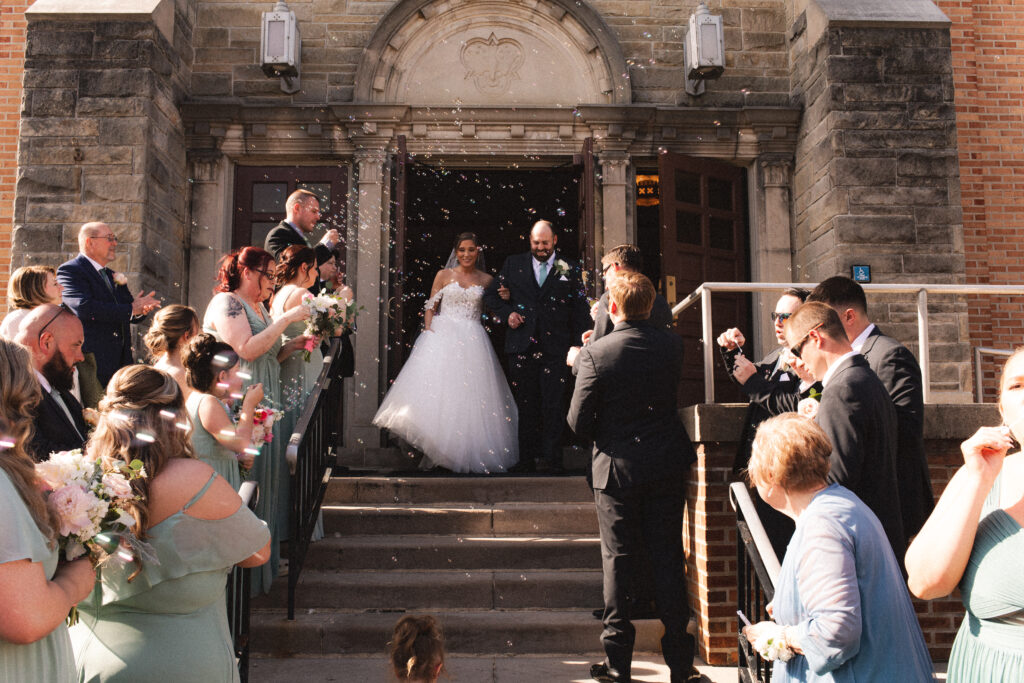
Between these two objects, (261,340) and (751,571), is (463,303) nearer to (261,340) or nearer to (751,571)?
(261,340)

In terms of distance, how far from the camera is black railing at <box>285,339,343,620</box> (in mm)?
4785

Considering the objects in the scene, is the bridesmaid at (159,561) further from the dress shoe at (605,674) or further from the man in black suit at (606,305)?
the man in black suit at (606,305)

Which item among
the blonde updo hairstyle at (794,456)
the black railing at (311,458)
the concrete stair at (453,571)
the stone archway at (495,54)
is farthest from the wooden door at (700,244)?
the blonde updo hairstyle at (794,456)

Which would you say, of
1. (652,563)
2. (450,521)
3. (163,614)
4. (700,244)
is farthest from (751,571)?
(700,244)

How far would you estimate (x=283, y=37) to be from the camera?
27.9 feet

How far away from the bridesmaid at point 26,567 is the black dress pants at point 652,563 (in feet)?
8.50

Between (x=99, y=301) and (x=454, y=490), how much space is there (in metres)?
2.78

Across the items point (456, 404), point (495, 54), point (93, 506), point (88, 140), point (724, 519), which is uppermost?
point (495, 54)

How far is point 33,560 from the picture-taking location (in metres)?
1.89

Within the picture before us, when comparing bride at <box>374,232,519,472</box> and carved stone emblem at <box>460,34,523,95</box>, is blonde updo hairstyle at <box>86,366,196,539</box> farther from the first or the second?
carved stone emblem at <box>460,34,523,95</box>

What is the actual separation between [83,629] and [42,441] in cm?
116

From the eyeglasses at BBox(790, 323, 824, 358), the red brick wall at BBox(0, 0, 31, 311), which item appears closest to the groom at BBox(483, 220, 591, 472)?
the eyeglasses at BBox(790, 323, 824, 358)

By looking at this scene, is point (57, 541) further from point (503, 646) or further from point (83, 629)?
point (503, 646)

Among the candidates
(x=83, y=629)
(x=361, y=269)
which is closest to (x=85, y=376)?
(x=83, y=629)
